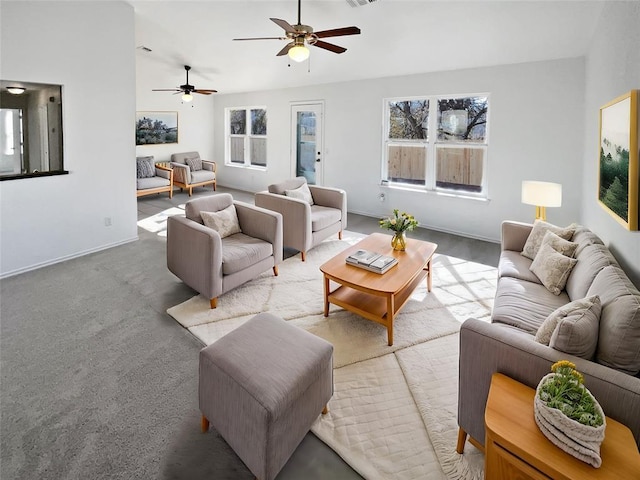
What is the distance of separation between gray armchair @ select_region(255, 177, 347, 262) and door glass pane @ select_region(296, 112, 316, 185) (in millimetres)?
2487

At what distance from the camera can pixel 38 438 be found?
1952mm

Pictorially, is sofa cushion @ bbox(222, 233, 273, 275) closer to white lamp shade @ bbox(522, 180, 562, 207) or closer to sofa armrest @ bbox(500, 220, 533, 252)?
sofa armrest @ bbox(500, 220, 533, 252)

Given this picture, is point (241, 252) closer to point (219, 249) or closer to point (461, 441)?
point (219, 249)

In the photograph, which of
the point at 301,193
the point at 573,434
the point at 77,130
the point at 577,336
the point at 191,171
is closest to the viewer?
the point at 573,434

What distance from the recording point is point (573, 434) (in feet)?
4.12

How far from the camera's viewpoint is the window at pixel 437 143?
5.65 m

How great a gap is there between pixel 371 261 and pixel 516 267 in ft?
4.17

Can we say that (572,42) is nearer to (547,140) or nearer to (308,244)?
(547,140)

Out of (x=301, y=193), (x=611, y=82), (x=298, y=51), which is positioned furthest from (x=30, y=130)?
(x=611, y=82)

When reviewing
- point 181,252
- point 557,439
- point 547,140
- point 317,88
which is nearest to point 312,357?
point 557,439

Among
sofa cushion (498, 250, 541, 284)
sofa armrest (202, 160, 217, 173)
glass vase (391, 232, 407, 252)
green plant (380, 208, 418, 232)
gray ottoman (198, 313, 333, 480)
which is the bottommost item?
gray ottoman (198, 313, 333, 480)

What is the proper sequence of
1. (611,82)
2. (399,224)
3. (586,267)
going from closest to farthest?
(586,267) → (611,82) → (399,224)

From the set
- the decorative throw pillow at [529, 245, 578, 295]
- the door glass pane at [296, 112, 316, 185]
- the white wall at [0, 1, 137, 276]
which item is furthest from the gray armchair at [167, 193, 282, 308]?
the door glass pane at [296, 112, 316, 185]

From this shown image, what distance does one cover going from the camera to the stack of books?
3182 millimetres
